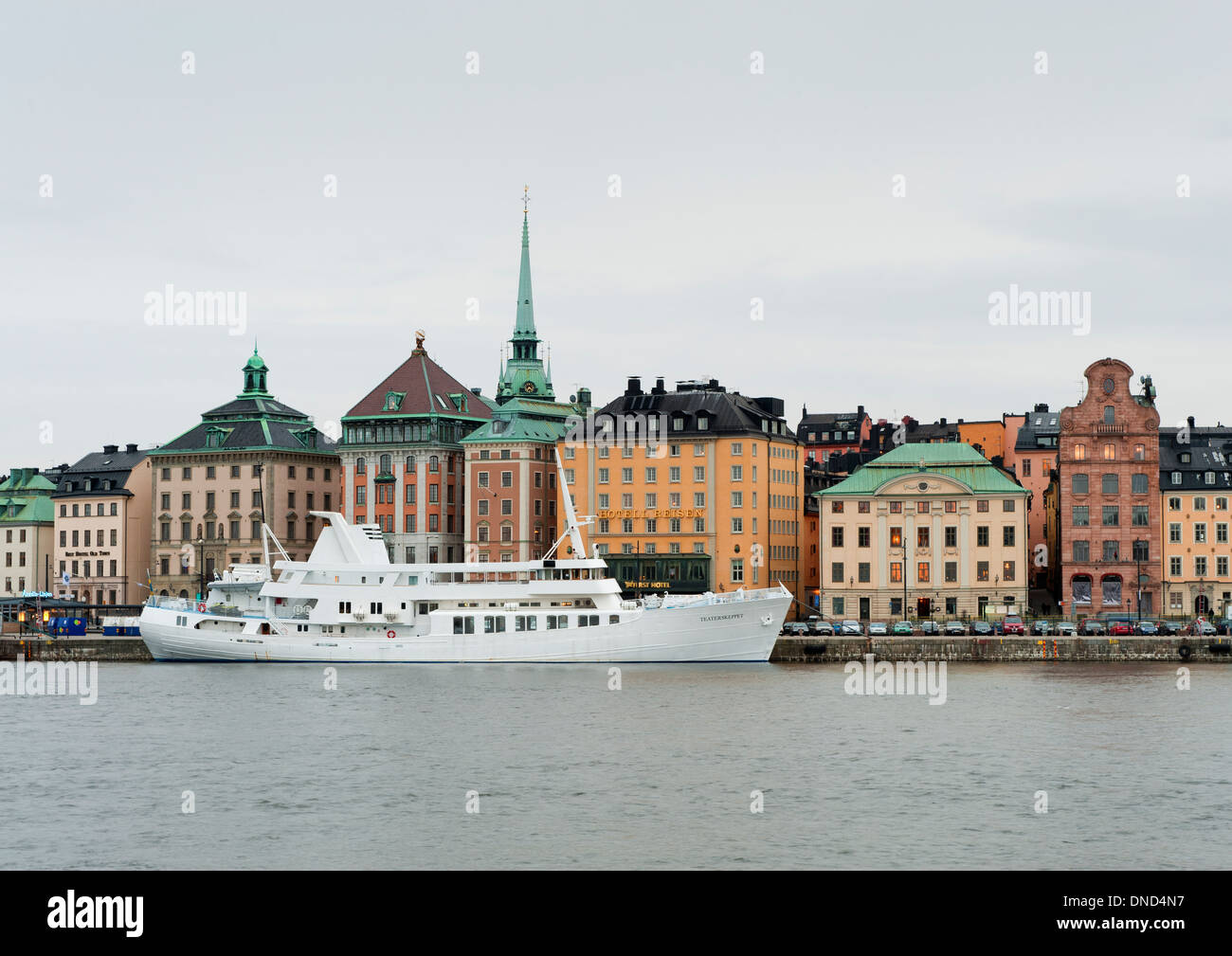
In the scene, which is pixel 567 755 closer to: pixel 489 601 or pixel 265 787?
pixel 265 787

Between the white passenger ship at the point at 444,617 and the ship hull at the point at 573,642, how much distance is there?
54 mm

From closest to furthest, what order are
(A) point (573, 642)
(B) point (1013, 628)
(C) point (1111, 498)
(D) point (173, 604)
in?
(A) point (573, 642), (B) point (1013, 628), (D) point (173, 604), (C) point (1111, 498)

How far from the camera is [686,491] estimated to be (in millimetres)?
130625

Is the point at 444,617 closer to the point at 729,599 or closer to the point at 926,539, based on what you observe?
the point at 729,599

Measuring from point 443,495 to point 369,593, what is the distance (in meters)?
39.6

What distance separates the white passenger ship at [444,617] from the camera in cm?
9969

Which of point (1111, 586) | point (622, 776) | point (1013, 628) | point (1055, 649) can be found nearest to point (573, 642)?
point (1013, 628)

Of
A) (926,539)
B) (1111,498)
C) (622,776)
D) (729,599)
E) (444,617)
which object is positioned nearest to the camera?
(622,776)

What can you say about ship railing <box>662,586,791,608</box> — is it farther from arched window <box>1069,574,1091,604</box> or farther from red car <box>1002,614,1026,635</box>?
arched window <box>1069,574,1091,604</box>

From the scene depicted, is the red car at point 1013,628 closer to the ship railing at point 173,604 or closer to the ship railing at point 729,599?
the ship railing at point 729,599

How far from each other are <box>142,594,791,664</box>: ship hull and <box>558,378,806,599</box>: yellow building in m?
26.5

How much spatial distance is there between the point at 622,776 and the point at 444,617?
5124 cm

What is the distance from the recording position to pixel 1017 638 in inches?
4065

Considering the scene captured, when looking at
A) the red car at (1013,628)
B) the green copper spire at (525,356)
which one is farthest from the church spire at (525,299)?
the red car at (1013,628)
